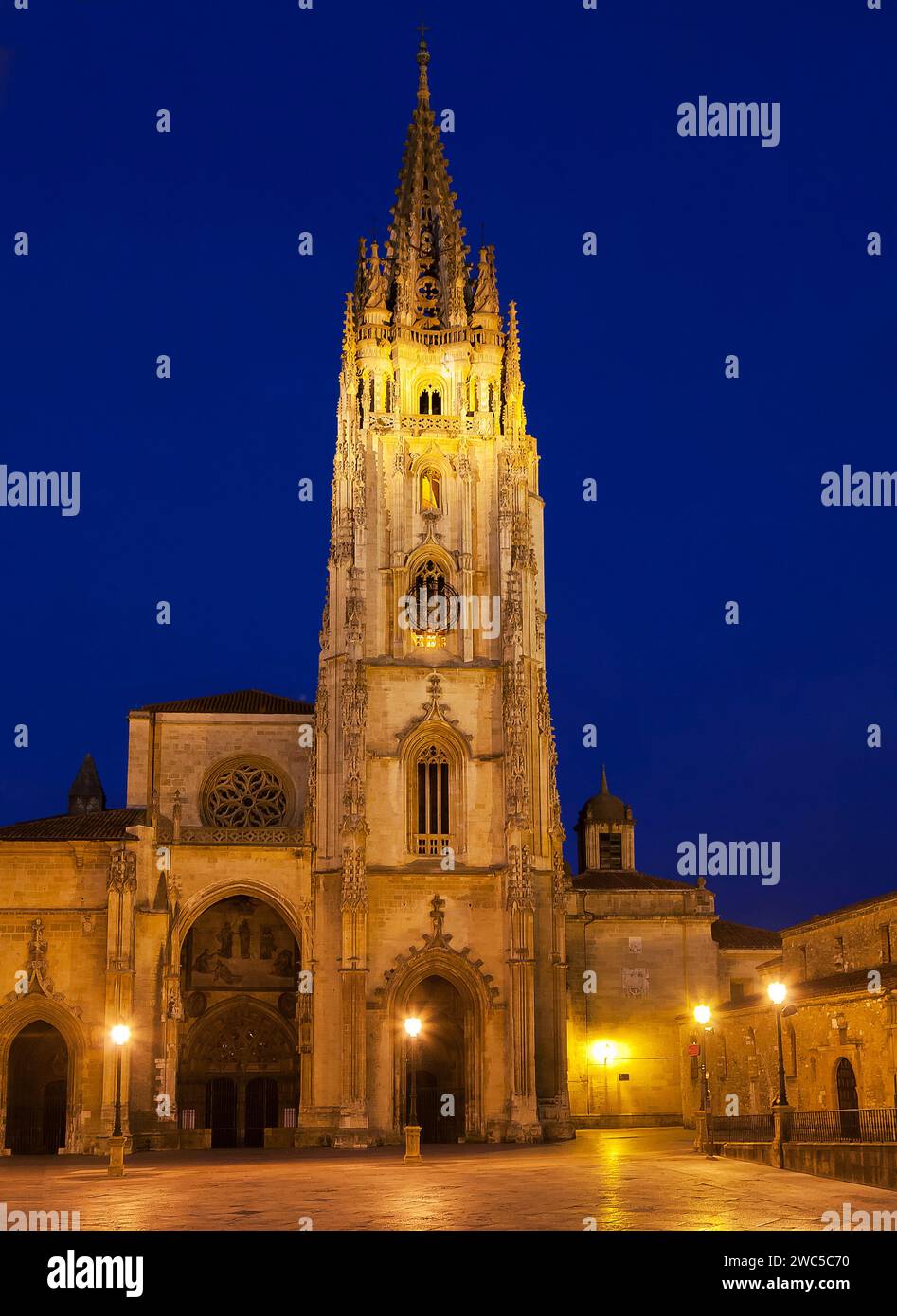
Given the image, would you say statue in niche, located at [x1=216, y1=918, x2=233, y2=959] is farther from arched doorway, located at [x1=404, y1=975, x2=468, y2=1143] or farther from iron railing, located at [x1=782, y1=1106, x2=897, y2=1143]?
iron railing, located at [x1=782, y1=1106, x2=897, y2=1143]

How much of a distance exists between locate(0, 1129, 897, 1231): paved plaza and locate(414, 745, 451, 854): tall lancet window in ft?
35.4

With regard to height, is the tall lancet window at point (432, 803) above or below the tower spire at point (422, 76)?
below

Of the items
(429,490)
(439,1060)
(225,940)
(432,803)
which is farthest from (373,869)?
(429,490)

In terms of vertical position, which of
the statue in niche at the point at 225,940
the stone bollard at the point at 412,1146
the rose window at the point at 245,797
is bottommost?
the stone bollard at the point at 412,1146

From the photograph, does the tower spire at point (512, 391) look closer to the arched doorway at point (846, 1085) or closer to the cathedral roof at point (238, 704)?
the cathedral roof at point (238, 704)

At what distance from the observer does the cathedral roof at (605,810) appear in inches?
2872

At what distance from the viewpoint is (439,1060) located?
46.4 metres

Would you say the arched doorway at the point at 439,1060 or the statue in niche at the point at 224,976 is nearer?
the arched doorway at the point at 439,1060

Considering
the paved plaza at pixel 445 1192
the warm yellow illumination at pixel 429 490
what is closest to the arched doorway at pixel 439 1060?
the paved plaza at pixel 445 1192

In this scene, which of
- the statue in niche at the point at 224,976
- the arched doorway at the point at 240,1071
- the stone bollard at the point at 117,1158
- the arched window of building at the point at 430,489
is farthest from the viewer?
the arched window of building at the point at 430,489

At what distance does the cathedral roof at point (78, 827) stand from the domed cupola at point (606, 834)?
94.9 feet

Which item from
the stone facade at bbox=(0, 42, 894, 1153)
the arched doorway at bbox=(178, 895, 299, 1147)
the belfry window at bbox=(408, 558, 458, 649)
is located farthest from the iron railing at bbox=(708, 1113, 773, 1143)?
the belfry window at bbox=(408, 558, 458, 649)
